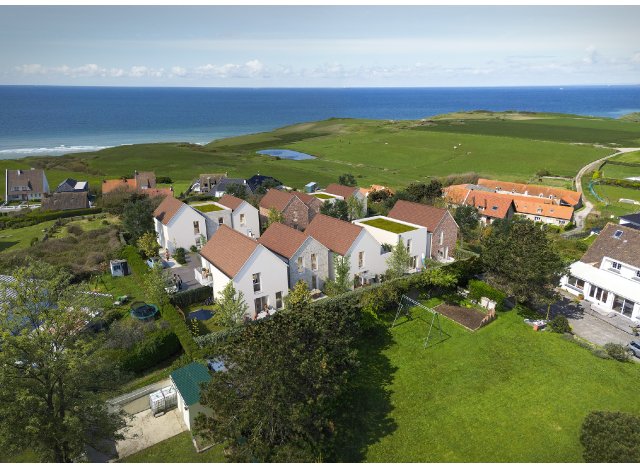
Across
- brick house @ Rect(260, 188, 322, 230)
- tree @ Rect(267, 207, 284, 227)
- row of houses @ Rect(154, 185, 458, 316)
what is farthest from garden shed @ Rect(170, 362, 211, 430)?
brick house @ Rect(260, 188, 322, 230)

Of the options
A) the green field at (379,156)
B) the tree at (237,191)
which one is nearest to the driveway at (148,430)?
the tree at (237,191)

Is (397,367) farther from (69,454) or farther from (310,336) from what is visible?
(69,454)

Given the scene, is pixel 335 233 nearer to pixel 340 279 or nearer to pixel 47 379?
pixel 340 279

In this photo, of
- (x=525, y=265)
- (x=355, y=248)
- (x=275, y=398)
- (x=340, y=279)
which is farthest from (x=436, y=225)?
(x=275, y=398)

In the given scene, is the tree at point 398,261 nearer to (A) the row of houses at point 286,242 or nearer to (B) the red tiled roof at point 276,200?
(A) the row of houses at point 286,242

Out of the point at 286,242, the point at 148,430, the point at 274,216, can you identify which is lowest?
the point at 148,430

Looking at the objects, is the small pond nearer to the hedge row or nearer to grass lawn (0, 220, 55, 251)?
grass lawn (0, 220, 55, 251)
